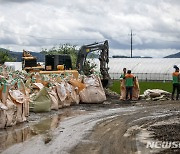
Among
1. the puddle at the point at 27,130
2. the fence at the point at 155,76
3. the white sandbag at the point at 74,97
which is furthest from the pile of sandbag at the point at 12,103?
the fence at the point at 155,76

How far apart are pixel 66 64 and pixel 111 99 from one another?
17.4 ft

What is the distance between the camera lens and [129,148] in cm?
892

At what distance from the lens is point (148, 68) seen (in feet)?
206

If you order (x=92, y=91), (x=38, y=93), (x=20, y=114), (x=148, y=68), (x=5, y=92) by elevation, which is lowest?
(x=20, y=114)

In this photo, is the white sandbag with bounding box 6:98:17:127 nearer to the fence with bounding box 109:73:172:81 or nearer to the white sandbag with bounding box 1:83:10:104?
the white sandbag with bounding box 1:83:10:104

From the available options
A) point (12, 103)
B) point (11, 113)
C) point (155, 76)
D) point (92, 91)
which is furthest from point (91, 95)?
point (155, 76)

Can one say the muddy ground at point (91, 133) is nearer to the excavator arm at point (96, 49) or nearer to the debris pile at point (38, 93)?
the debris pile at point (38, 93)

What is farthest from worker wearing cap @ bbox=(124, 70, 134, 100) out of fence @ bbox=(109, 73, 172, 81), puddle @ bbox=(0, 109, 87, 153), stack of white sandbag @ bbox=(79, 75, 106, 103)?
fence @ bbox=(109, 73, 172, 81)

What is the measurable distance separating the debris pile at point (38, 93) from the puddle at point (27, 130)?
452 mm

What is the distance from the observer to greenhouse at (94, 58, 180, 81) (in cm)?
5928

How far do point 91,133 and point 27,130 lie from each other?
5.98 ft

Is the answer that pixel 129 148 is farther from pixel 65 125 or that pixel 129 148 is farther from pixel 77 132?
pixel 65 125

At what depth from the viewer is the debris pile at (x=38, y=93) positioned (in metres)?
12.9

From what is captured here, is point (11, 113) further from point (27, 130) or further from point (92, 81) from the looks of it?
point (92, 81)
